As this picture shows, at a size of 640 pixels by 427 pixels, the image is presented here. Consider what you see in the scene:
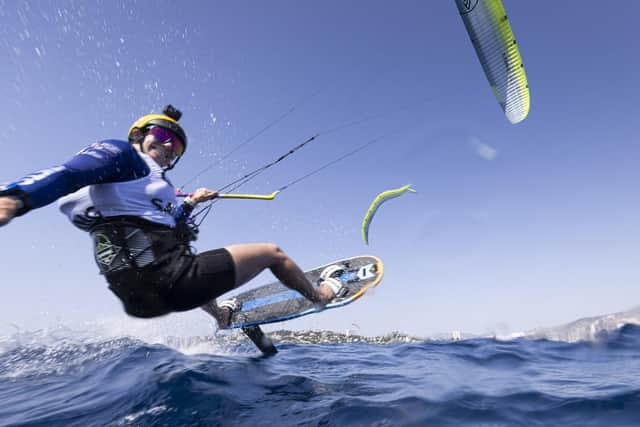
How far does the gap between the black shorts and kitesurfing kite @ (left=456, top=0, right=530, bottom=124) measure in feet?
35.4

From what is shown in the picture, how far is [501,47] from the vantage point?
415 inches

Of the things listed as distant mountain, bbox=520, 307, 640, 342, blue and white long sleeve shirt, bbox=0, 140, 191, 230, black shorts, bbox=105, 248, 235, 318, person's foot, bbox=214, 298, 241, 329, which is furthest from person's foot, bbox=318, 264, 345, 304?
distant mountain, bbox=520, 307, 640, 342

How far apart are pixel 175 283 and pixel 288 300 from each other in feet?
11.1

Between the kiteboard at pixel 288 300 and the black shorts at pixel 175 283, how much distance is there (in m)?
2.25

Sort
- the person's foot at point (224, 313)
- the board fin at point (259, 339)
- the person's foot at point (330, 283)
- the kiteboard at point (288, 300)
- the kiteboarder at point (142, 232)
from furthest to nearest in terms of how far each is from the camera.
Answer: the board fin at point (259, 339), the person's foot at point (224, 313), the kiteboard at point (288, 300), the person's foot at point (330, 283), the kiteboarder at point (142, 232)

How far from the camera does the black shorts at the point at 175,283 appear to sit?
11.0 ft

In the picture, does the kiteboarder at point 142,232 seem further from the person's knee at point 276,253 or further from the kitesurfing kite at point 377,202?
the kitesurfing kite at point 377,202

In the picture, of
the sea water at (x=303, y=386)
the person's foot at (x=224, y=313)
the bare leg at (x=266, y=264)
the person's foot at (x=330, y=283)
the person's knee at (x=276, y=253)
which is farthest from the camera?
the person's foot at (x=224, y=313)

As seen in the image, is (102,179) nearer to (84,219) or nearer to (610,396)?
(84,219)

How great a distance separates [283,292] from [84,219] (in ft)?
14.2

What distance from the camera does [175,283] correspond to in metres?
3.39

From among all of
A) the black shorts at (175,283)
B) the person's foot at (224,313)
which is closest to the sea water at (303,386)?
the person's foot at (224,313)

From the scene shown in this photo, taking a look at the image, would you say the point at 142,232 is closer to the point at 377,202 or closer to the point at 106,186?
the point at 106,186

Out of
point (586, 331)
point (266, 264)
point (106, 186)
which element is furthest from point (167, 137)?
point (586, 331)
